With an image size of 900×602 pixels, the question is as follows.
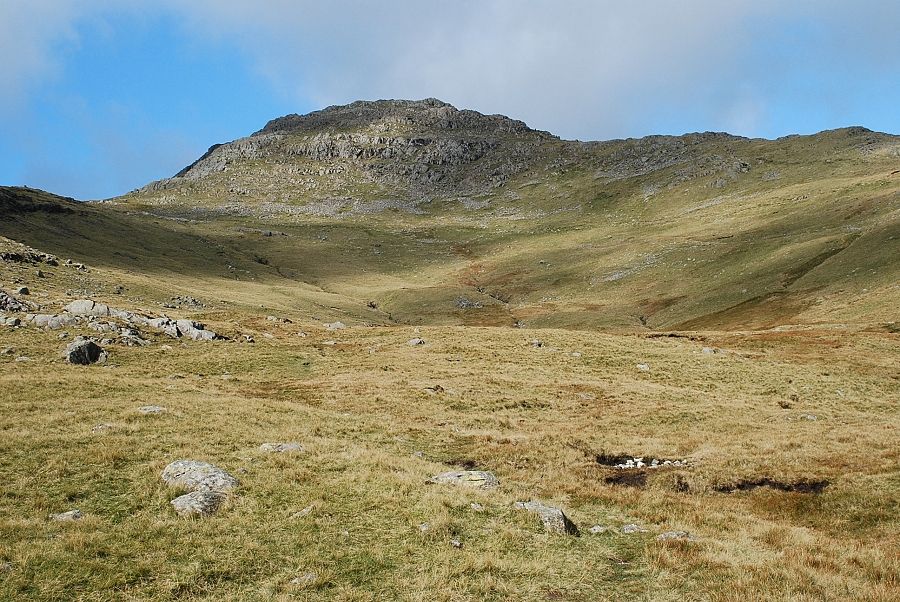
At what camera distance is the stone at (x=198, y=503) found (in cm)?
1417

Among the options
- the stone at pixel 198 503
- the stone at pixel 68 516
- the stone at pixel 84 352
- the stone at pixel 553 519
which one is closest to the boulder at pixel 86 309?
the stone at pixel 84 352

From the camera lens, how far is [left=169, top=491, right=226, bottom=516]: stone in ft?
46.5

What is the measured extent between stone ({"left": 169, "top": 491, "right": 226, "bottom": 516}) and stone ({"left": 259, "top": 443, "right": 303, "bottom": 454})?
16.8 feet

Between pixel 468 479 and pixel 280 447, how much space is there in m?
7.98

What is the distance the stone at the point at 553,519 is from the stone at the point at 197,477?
8.90m

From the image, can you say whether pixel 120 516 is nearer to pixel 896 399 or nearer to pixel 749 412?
pixel 749 412

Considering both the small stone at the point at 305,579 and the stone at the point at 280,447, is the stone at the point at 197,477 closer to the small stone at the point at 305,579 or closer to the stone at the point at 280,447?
the stone at the point at 280,447

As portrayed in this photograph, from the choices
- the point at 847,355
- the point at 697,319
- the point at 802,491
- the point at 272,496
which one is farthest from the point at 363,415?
the point at 697,319

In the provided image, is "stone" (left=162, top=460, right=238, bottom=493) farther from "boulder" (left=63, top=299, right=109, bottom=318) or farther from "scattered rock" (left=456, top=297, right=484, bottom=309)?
"scattered rock" (left=456, top=297, right=484, bottom=309)

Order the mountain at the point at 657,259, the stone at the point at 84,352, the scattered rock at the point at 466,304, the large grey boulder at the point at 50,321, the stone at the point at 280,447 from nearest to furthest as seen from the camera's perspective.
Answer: the stone at the point at 280,447 → the stone at the point at 84,352 → the large grey boulder at the point at 50,321 → the mountain at the point at 657,259 → the scattered rock at the point at 466,304

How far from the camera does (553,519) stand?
14.7 meters

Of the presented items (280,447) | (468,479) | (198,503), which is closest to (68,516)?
(198,503)

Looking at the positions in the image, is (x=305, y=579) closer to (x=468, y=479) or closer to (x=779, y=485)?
(x=468, y=479)

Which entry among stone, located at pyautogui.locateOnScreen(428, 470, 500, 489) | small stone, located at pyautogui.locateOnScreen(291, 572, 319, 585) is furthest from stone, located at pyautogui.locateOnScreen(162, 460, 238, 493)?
stone, located at pyautogui.locateOnScreen(428, 470, 500, 489)
